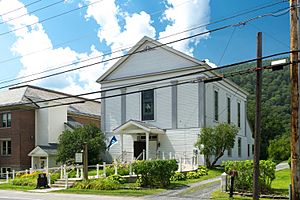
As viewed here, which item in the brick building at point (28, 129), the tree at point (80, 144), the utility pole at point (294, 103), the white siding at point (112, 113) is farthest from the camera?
the brick building at point (28, 129)

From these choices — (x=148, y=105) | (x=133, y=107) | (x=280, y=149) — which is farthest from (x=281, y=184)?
(x=133, y=107)

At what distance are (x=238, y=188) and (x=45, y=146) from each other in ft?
99.7

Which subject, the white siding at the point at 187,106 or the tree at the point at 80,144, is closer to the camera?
the white siding at the point at 187,106

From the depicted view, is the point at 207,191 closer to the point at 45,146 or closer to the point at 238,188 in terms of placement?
the point at 238,188

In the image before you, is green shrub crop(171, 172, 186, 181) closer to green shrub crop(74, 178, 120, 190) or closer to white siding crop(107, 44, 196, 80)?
green shrub crop(74, 178, 120, 190)

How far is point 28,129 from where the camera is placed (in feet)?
155

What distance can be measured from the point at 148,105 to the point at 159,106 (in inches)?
54.0

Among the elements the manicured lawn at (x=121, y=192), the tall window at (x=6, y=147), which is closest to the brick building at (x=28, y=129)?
the tall window at (x=6, y=147)

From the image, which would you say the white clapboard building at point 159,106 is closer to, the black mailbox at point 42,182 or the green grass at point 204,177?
the green grass at point 204,177

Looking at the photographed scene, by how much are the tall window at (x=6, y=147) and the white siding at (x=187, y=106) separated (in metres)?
20.3

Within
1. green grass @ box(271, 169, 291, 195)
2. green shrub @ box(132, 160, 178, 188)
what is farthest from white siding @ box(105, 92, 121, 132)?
green grass @ box(271, 169, 291, 195)

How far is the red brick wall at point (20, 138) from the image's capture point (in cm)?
4597

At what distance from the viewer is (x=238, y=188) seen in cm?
2047

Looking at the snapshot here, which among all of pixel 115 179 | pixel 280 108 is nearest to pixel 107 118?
pixel 115 179
